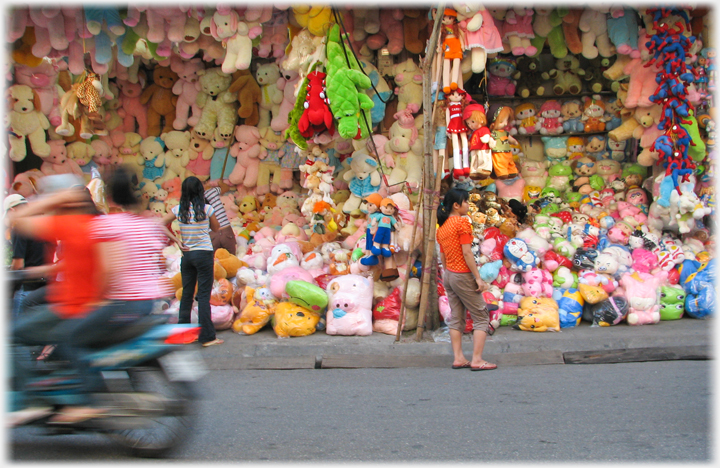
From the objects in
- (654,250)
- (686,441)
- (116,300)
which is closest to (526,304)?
(654,250)

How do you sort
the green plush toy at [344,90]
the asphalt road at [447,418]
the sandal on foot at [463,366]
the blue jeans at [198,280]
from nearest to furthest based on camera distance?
the asphalt road at [447,418]
the sandal on foot at [463,366]
the blue jeans at [198,280]
the green plush toy at [344,90]

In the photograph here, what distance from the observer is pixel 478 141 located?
622 centimetres

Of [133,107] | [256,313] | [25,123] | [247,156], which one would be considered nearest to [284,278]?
[256,313]

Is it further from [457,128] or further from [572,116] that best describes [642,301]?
[572,116]

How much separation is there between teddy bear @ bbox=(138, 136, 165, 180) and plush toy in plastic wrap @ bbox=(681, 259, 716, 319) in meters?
7.49

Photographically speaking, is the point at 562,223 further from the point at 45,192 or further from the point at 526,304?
the point at 45,192

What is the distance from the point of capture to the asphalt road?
3.09 metres

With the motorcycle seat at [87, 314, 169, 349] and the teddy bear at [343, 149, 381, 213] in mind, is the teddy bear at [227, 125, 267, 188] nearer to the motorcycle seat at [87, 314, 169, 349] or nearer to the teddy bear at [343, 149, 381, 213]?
the teddy bear at [343, 149, 381, 213]

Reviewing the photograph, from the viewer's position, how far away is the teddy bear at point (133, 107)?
9102 mm

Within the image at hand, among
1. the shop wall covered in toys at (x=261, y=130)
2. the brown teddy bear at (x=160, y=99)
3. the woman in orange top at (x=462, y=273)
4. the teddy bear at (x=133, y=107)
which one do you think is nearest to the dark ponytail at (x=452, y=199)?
the woman in orange top at (x=462, y=273)

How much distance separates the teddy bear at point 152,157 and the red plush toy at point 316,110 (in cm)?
352

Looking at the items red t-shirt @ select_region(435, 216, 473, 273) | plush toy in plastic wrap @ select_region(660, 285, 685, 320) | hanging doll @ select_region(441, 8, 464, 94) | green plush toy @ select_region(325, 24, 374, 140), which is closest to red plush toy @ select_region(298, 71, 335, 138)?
green plush toy @ select_region(325, 24, 374, 140)

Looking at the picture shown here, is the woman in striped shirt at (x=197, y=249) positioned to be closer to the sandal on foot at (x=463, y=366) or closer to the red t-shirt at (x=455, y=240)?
the red t-shirt at (x=455, y=240)

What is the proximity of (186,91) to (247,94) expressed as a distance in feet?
3.34
